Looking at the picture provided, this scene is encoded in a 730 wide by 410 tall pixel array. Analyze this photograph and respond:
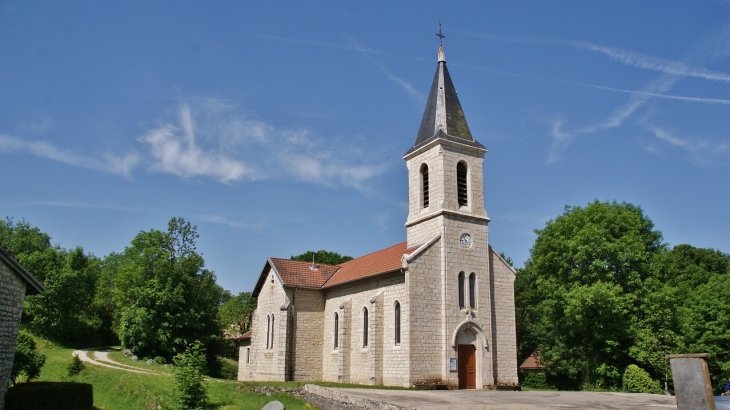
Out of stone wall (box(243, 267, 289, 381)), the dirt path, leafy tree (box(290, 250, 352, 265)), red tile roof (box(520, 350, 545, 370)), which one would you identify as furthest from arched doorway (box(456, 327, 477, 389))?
leafy tree (box(290, 250, 352, 265))

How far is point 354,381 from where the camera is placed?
2970 cm

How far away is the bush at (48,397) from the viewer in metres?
18.0

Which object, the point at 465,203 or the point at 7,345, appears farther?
the point at 465,203

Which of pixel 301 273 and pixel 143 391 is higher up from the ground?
pixel 301 273

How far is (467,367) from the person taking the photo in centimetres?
2667

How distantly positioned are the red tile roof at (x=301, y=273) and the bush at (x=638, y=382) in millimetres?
18248

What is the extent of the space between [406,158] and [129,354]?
28510 mm

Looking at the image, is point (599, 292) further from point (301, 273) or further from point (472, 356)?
point (301, 273)

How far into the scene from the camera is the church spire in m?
30.0

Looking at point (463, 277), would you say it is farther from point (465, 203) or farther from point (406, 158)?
point (406, 158)

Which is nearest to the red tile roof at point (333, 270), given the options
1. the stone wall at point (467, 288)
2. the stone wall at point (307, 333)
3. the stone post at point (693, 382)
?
the stone wall at point (307, 333)

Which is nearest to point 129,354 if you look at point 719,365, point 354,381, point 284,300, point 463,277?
point 284,300

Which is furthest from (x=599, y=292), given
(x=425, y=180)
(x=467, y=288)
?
(x=425, y=180)

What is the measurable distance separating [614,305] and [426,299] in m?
11.6
